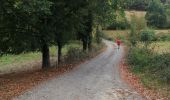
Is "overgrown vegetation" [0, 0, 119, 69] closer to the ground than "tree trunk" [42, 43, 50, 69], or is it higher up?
higher up

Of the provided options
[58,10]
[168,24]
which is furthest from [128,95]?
[168,24]

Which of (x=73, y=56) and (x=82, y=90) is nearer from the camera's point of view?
(x=82, y=90)

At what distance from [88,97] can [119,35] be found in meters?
101

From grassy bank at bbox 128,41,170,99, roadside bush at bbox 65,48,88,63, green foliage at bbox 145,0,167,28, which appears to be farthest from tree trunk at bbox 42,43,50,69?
green foliage at bbox 145,0,167,28

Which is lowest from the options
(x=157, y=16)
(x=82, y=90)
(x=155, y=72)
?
(x=155, y=72)

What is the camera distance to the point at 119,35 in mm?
117125

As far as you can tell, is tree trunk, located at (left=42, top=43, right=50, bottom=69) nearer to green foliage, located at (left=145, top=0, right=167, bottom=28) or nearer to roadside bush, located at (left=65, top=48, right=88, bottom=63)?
roadside bush, located at (left=65, top=48, right=88, bottom=63)

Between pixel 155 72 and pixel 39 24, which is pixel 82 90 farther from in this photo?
pixel 39 24

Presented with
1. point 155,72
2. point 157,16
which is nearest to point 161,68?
point 155,72

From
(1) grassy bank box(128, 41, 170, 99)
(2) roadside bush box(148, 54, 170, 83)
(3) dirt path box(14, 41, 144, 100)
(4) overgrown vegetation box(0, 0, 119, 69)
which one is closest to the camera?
(3) dirt path box(14, 41, 144, 100)

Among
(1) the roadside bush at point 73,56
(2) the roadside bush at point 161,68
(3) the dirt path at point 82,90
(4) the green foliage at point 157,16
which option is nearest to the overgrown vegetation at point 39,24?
(3) the dirt path at point 82,90

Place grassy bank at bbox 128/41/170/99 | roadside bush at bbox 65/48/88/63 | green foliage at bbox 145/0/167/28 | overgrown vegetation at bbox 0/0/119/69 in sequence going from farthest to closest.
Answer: green foliage at bbox 145/0/167/28
roadside bush at bbox 65/48/88/63
overgrown vegetation at bbox 0/0/119/69
grassy bank at bbox 128/41/170/99

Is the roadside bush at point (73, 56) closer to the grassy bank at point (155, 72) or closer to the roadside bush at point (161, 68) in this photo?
the grassy bank at point (155, 72)

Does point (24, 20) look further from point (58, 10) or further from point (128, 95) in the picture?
point (128, 95)
